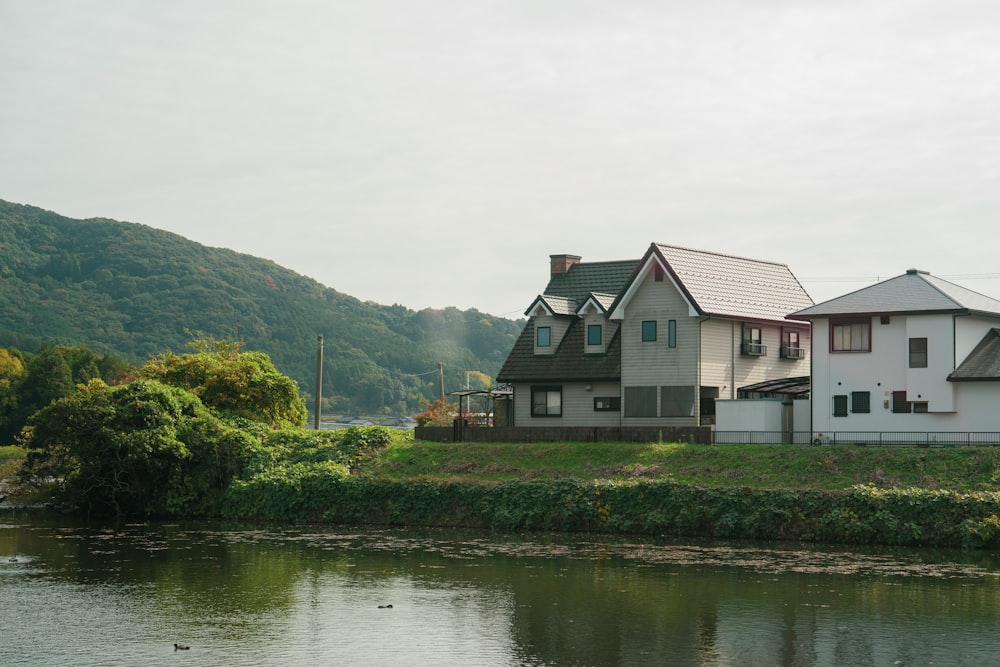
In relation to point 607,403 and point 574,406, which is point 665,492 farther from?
point 574,406

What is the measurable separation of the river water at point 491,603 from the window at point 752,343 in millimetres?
18550

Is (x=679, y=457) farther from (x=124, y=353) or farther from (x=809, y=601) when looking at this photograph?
(x=124, y=353)

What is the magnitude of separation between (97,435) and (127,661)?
3065 centimetres

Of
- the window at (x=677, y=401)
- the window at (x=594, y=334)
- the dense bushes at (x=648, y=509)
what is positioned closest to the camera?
the dense bushes at (x=648, y=509)

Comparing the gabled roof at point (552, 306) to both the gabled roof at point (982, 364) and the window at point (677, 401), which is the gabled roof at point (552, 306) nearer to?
the window at point (677, 401)

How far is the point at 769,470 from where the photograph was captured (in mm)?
46375

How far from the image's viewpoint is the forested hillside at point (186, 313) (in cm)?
15512

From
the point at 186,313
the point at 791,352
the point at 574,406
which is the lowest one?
the point at 574,406

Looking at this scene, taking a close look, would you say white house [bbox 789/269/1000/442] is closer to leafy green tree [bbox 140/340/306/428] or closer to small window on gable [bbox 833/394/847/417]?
small window on gable [bbox 833/394/847/417]

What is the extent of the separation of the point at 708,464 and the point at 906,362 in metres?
9.95

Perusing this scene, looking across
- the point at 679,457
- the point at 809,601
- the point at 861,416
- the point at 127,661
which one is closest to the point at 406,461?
the point at 679,457

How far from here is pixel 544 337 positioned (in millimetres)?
62406

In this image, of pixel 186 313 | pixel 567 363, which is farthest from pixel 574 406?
pixel 186 313

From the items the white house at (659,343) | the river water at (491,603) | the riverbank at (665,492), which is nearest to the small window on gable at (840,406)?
the riverbank at (665,492)
